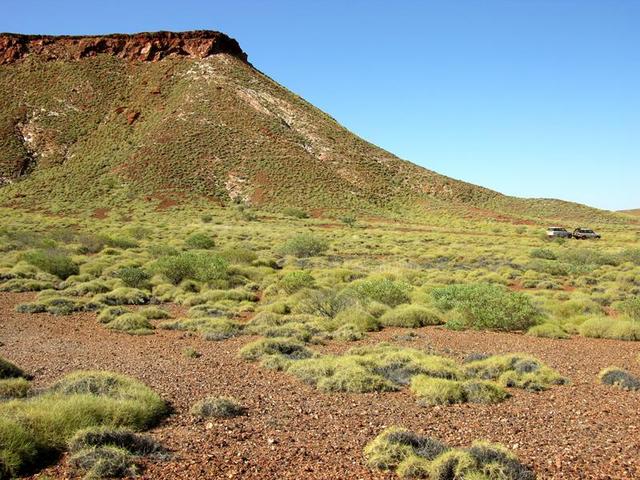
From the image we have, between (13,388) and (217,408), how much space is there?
126 inches

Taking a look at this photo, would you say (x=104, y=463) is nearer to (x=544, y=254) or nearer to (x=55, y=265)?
(x=55, y=265)

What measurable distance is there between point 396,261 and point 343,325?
16543 millimetres

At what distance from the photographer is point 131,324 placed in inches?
588

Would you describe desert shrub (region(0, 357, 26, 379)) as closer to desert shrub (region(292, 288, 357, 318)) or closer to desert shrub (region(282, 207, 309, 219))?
desert shrub (region(292, 288, 357, 318))

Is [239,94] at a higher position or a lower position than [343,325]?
higher

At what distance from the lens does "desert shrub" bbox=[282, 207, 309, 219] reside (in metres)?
62.6

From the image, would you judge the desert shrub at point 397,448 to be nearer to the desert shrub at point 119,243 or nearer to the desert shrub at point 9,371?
the desert shrub at point 9,371

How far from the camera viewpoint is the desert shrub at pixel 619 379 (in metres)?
9.93

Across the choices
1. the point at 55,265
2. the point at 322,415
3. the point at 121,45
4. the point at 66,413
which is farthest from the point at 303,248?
the point at 121,45

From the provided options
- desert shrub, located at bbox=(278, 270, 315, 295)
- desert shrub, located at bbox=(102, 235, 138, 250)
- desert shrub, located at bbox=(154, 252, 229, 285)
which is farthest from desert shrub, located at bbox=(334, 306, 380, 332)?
desert shrub, located at bbox=(102, 235, 138, 250)

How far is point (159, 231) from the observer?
45.7 metres

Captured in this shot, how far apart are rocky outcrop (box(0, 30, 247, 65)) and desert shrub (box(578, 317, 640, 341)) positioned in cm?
8903

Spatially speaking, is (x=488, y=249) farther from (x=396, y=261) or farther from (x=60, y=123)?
(x=60, y=123)

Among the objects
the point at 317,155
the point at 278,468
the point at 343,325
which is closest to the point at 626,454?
the point at 278,468
